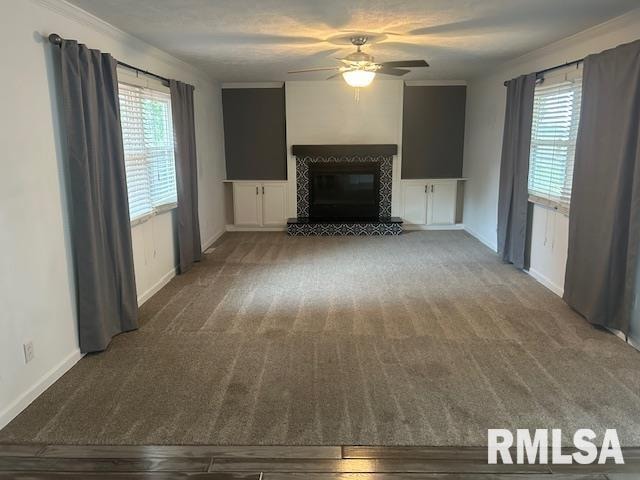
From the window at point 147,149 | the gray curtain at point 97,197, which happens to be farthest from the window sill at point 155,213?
the gray curtain at point 97,197

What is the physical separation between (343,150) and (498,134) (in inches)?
93.0

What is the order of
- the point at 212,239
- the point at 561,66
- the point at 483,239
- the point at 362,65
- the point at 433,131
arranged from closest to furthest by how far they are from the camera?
1. the point at 362,65
2. the point at 561,66
3. the point at 483,239
4. the point at 212,239
5. the point at 433,131

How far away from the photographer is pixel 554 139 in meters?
4.70

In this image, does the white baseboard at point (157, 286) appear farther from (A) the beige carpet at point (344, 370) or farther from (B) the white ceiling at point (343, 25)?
(B) the white ceiling at point (343, 25)

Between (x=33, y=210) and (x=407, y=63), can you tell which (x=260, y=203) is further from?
(x=33, y=210)

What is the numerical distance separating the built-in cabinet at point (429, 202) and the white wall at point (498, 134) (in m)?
0.26

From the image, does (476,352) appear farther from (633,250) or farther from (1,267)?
(1,267)

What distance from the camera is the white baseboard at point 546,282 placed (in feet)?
15.2

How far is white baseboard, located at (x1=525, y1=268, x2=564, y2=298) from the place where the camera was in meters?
4.63

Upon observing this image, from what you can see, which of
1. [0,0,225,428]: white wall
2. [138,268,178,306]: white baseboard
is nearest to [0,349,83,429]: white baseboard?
[0,0,225,428]: white wall

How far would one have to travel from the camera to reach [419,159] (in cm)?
780

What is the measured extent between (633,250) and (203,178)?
510 centimetres

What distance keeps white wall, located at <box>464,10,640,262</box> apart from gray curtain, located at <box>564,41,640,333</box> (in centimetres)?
25

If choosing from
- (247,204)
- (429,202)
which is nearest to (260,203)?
(247,204)
